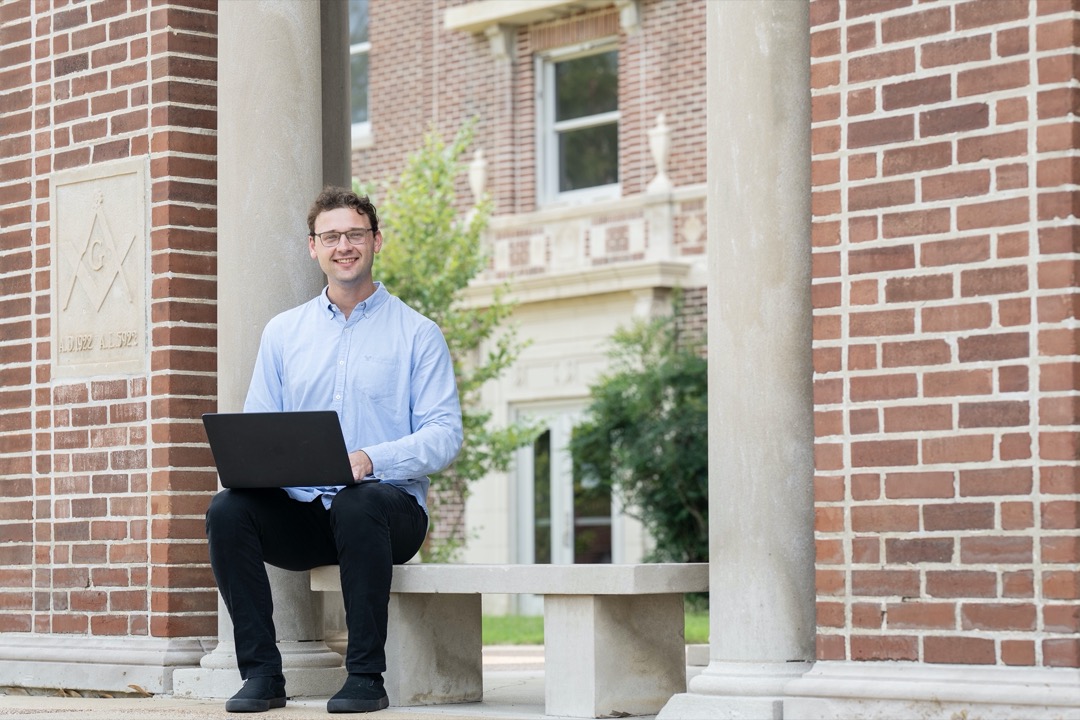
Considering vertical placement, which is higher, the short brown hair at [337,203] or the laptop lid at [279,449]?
the short brown hair at [337,203]

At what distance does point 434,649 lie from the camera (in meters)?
5.96

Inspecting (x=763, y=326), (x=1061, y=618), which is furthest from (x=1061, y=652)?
(x=763, y=326)

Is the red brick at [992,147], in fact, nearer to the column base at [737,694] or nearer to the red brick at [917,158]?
the red brick at [917,158]

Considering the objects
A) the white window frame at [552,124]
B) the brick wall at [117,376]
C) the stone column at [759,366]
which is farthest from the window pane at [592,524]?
the stone column at [759,366]

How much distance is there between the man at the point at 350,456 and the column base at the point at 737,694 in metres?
0.96

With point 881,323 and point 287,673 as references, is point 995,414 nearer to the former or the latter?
point 881,323

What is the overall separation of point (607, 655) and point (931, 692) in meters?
1.17

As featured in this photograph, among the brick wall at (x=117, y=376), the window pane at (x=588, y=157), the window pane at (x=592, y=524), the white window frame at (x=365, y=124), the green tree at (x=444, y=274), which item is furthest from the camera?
the white window frame at (x=365, y=124)

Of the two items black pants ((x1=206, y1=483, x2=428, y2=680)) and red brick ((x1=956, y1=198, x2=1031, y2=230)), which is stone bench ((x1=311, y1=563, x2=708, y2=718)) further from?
red brick ((x1=956, y1=198, x2=1031, y2=230))

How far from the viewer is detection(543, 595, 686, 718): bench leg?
536cm

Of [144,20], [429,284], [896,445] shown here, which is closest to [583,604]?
[896,445]

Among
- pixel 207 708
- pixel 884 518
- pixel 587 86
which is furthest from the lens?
pixel 587 86

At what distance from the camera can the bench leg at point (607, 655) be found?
536cm

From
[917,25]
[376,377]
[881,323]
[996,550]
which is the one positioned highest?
[917,25]
